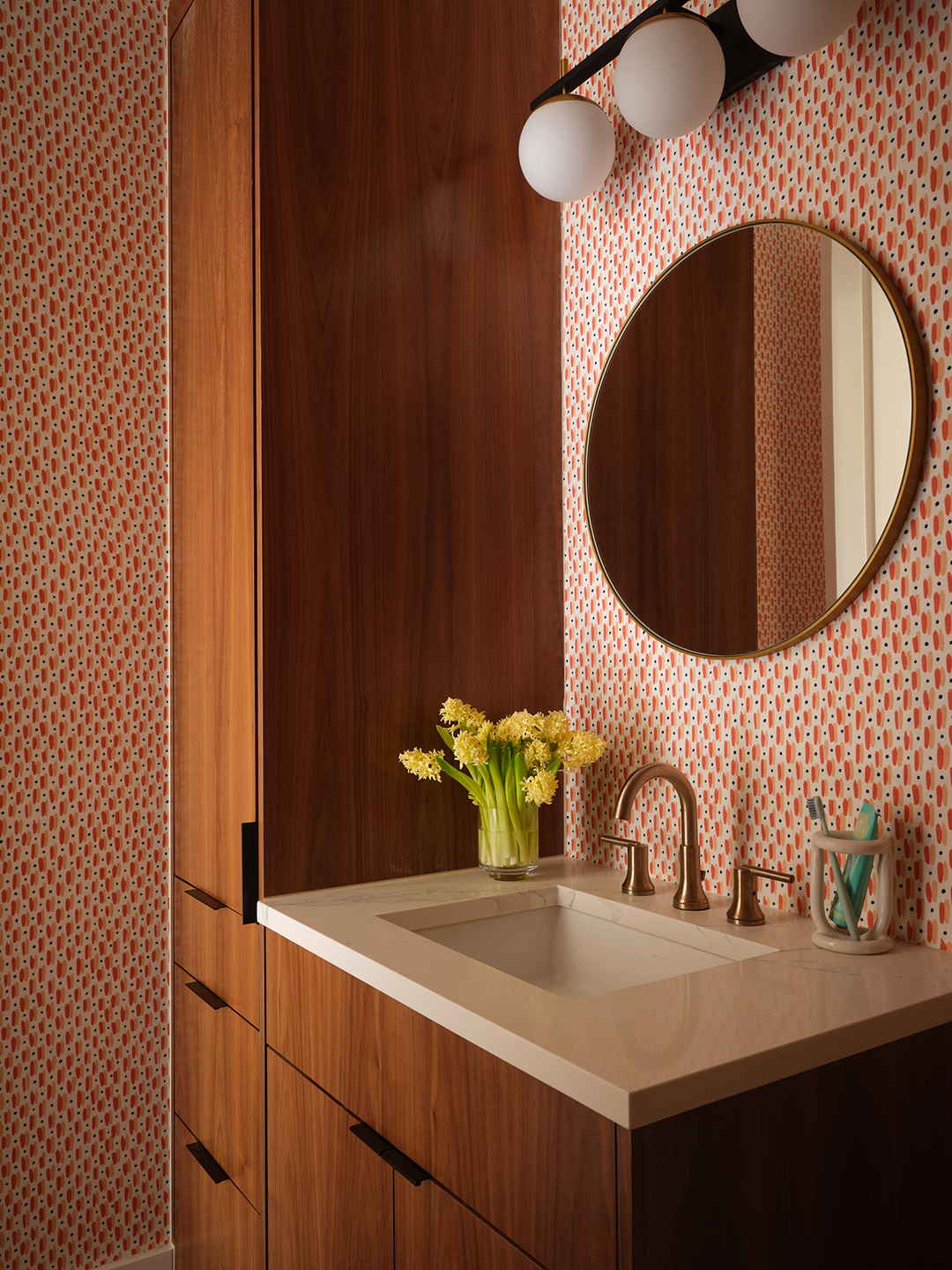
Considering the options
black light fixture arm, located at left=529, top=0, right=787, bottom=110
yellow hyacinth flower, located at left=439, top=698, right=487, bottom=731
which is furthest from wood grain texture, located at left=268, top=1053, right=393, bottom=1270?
black light fixture arm, located at left=529, top=0, right=787, bottom=110

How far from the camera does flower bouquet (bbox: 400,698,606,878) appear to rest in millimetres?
1558

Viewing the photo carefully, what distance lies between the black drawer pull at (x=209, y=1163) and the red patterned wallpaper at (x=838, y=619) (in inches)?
34.1

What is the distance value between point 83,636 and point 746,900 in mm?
1397

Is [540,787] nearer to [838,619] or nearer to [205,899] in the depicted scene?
[838,619]

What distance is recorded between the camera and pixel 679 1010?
1.00m

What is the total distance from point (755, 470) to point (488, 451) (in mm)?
531

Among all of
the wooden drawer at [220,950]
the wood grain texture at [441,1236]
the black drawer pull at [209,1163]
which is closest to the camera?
the wood grain texture at [441,1236]

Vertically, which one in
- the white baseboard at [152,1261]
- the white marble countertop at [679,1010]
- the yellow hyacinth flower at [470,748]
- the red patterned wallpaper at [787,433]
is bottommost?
the white baseboard at [152,1261]

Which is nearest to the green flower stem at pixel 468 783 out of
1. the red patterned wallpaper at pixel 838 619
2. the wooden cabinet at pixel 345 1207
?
the red patterned wallpaper at pixel 838 619

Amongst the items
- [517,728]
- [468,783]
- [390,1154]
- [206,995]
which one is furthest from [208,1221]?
[517,728]

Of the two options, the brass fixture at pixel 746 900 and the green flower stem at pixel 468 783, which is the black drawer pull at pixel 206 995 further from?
the brass fixture at pixel 746 900

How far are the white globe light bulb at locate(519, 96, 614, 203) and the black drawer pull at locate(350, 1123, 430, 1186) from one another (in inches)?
56.6

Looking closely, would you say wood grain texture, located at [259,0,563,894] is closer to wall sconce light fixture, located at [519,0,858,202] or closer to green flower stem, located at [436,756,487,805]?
green flower stem, located at [436,756,487,805]

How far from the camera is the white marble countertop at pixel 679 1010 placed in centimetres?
86
